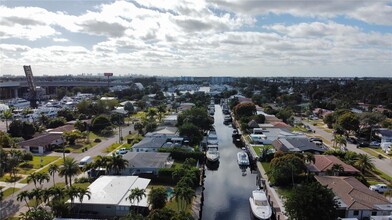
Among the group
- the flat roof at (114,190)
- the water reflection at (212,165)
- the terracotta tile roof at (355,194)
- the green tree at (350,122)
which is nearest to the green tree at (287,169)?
the terracotta tile roof at (355,194)

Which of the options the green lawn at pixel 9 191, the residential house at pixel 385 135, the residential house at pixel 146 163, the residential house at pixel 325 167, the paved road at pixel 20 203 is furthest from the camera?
the residential house at pixel 385 135

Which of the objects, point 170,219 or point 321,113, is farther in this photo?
point 321,113

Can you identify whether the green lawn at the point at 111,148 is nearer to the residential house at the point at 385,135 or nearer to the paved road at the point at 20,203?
the paved road at the point at 20,203

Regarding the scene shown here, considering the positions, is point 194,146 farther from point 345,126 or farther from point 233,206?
point 345,126

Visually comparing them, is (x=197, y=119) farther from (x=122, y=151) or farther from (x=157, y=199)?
(x=157, y=199)

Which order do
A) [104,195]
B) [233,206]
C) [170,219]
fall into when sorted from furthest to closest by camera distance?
[233,206] < [104,195] < [170,219]

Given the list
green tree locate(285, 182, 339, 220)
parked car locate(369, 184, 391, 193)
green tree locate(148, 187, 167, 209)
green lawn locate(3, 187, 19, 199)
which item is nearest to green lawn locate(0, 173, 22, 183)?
green lawn locate(3, 187, 19, 199)

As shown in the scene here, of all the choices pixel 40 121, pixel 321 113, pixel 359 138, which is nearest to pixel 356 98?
pixel 321 113
